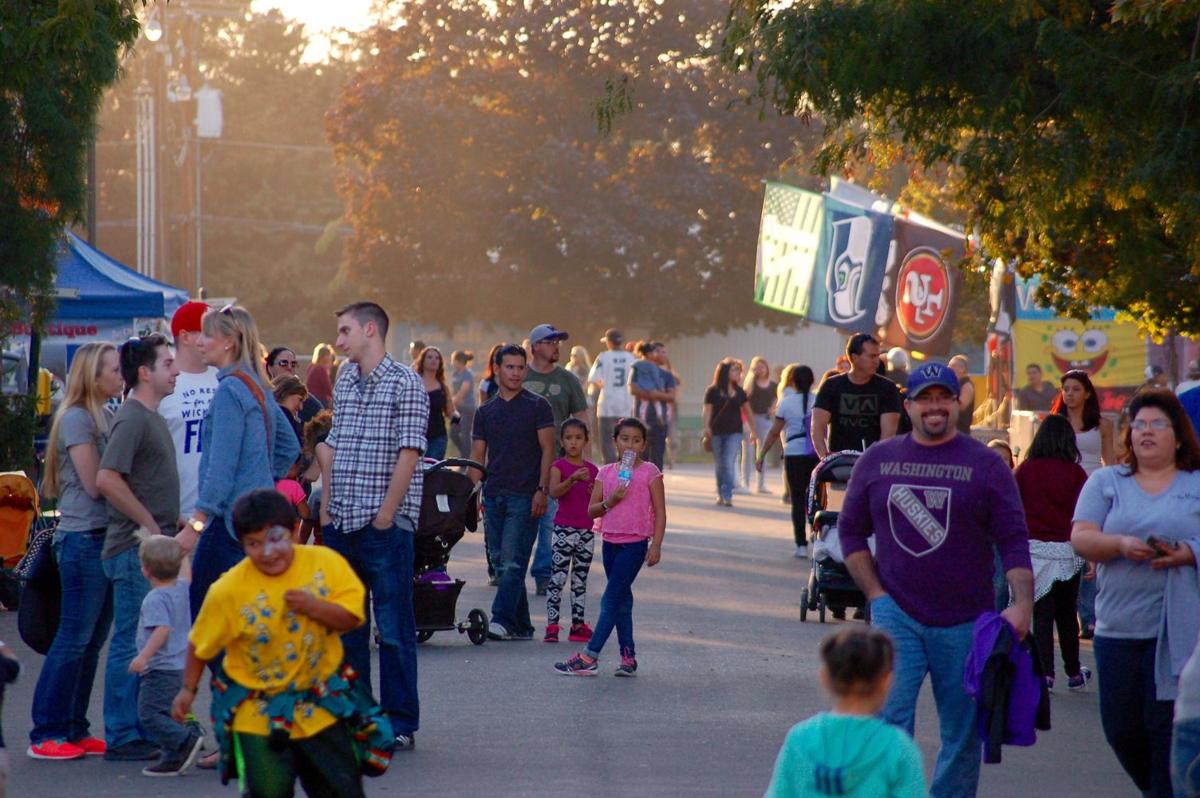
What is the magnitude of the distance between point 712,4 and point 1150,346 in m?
22.9

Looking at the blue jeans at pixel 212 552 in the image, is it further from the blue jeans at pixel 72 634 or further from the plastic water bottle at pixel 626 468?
the plastic water bottle at pixel 626 468

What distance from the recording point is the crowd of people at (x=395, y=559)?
5672 millimetres

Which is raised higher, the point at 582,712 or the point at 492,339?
the point at 492,339

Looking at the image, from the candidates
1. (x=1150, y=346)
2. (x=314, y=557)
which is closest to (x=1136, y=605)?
(x=314, y=557)

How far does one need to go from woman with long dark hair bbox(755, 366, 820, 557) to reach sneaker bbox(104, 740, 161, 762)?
29.6 ft

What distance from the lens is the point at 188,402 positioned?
8.53m

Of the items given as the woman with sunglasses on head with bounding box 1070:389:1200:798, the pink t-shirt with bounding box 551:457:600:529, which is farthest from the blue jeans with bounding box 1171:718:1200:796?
the pink t-shirt with bounding box 551:457:600:529

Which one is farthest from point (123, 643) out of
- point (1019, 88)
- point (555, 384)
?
point (1019, 88)

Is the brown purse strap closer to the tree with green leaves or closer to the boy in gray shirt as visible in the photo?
the boy in gray shirt

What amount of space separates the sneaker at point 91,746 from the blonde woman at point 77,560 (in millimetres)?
14

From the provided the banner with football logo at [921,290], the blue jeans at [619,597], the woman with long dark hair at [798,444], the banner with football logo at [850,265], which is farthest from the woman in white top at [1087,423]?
the banner with football logo at [850,265]

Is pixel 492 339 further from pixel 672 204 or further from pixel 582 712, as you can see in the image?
pixel 582 712

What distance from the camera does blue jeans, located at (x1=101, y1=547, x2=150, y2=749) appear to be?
8.14m

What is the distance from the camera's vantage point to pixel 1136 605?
6762mm
